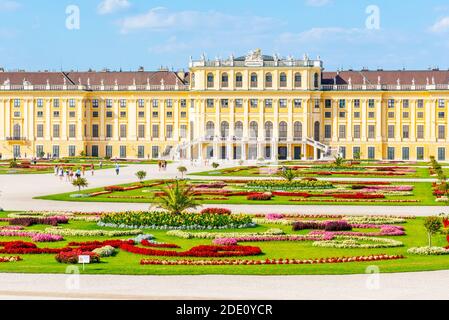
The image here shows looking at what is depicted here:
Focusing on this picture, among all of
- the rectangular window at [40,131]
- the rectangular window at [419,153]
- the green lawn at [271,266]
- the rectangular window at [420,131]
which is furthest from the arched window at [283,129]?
the green lawn at [271,266]

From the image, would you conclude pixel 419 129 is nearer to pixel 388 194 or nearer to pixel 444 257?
pixel 388 194

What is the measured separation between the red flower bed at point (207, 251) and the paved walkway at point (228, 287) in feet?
9.98

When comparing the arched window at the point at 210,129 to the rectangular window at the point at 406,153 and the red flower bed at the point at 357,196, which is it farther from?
the red flower bed at the point at 357,196

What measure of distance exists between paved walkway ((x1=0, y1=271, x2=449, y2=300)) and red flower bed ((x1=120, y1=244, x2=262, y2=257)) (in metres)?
3.04

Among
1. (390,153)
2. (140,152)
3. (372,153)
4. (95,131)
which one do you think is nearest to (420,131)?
(390,153)

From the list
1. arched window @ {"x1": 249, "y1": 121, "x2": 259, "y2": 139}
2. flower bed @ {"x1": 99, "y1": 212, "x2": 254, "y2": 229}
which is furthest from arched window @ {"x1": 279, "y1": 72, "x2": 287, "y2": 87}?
flower bed @ {"x1": 99, "y1": 212, "x2": 254, "y2": 229}

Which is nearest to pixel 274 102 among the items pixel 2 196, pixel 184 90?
pixel 184 90

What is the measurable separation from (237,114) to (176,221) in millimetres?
75622

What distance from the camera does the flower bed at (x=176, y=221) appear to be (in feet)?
95.2

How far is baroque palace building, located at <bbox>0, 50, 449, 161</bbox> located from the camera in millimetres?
102562

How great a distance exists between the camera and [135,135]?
106 m

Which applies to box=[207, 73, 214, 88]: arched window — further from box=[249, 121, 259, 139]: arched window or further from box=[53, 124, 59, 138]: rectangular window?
box=[53, 124, 59, 138]: rectangular window

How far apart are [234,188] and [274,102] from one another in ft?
182
